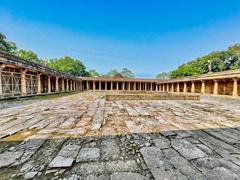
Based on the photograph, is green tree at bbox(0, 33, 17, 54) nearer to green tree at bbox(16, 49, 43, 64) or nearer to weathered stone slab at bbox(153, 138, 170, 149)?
green tree at bbox(16, 49, 43, 64)

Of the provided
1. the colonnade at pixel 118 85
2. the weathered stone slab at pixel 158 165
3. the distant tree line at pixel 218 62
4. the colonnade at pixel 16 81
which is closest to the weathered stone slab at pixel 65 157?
the weathered stone slab at pixel 158 165

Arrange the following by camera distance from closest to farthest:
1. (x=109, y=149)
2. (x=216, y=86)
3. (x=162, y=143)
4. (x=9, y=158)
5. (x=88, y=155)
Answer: (x=9, y=158), (x=88, y=155), (x=109, y=149), (x=162, y=143), (x=216, y=86)

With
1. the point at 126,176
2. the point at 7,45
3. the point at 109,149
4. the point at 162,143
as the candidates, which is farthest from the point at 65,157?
the point at 7,45

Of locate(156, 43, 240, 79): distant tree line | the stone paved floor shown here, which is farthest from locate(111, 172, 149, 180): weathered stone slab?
locate(156, 43, 240, 79): distant tree line

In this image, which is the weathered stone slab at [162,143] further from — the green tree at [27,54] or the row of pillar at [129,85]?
the green tree at [27,54]

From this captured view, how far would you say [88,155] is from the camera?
202 cm

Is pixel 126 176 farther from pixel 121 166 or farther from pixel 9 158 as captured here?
pixel 9 158

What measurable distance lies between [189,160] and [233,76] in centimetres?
1584

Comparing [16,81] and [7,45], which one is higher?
[7,45]

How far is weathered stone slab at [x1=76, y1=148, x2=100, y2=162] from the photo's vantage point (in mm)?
1907

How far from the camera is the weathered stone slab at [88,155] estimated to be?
6.26ft

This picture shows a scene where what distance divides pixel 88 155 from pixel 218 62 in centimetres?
4204

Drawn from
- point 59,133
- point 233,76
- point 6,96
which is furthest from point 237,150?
point 233,76

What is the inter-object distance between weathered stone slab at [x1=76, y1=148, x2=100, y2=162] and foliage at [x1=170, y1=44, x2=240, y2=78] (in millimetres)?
34678
